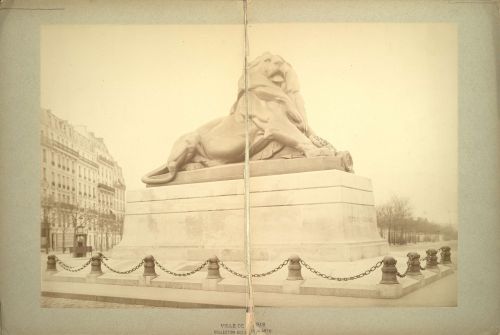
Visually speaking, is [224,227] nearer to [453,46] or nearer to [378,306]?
[378,306]

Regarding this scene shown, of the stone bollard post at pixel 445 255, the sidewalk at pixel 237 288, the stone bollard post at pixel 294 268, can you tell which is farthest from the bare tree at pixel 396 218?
the stone bollard post at pixel 294 268

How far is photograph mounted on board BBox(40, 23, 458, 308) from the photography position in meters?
5.00

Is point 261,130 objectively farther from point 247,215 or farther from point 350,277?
point 350,277

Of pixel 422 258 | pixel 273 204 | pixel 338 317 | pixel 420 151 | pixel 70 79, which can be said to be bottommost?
pixel 338 317

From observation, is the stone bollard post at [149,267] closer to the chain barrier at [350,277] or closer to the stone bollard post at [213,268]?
the stone bollard post at [213,268]

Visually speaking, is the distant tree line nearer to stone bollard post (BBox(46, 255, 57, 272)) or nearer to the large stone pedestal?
the large stone pedestal

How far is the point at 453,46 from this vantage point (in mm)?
5051

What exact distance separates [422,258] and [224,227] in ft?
5.83

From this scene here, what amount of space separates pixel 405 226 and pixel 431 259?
0.37 meters

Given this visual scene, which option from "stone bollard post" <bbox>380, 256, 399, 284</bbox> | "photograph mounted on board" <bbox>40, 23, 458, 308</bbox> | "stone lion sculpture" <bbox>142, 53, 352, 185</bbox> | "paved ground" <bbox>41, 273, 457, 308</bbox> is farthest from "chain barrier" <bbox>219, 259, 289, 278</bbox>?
"stone lion sculpture" <bbox>142, 53, 352, 185</bbox>

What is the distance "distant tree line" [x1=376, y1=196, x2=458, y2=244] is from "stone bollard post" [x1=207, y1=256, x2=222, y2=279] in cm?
148

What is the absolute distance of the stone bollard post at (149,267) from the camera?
16.7ft

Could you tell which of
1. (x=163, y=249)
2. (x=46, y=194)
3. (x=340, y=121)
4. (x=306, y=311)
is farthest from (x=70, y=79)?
(x=306, y=311)

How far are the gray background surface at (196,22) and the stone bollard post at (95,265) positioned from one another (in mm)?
337
